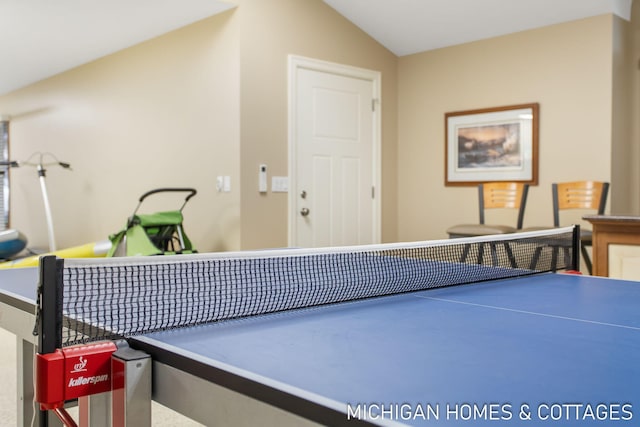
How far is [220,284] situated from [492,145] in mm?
3998

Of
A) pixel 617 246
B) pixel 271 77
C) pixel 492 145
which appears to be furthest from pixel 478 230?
pixel 271 77

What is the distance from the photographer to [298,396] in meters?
0.75

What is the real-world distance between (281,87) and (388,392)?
414 centimetres

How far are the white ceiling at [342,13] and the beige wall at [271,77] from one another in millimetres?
205

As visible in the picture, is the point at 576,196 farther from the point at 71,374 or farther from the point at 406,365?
the point at 71,374

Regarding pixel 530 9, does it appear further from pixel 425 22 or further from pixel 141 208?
pixel 141 208

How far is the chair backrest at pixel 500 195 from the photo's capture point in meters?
4.62

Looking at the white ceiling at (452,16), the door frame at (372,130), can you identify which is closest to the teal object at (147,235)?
the door frame at (372,130)

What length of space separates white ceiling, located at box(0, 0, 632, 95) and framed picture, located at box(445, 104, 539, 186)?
66 centimetres

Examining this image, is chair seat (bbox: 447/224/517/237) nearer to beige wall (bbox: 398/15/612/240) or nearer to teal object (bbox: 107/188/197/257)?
beige wall (bbox: 398/15/612/240)

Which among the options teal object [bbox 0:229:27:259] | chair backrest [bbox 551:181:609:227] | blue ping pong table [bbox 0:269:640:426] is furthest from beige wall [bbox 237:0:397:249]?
blue ping pong table [bbox 0:269:640:426]

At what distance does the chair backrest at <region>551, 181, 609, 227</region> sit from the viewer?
4.20 meters

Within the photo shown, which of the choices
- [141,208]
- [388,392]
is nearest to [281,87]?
[141,208]

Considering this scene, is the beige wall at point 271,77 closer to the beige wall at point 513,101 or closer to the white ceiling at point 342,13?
the white ceiling at point 342,13
